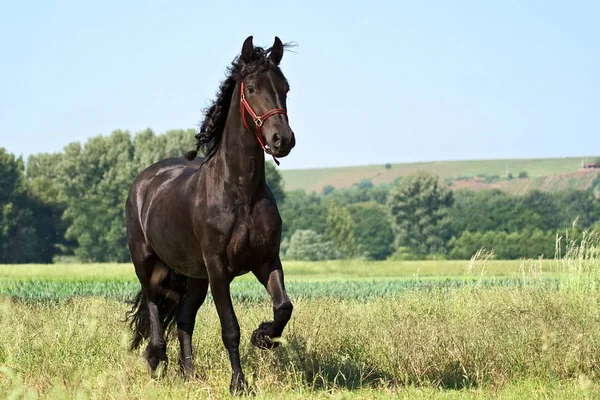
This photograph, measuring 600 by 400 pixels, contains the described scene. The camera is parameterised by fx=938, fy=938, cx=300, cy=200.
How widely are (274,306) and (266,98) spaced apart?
69.4 inches

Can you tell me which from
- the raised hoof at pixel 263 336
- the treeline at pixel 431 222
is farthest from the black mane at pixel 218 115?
the treeline at pixel 431 222

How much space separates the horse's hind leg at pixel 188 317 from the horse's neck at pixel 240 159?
206 centimetres

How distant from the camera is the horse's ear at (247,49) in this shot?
8.05 metres

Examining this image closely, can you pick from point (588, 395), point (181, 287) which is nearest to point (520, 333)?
point (588, 395)

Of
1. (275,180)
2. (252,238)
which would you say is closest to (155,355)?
(252,238)

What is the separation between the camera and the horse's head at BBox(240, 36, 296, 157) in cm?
750

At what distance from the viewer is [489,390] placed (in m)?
8.39

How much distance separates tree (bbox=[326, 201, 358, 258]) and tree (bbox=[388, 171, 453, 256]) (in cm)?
504

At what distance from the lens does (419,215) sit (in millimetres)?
101312

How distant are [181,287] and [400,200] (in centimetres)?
9183

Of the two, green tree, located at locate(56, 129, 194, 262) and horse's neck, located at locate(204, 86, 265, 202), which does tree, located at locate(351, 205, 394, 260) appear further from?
horse's neck, located at locate(204, 86, 265, 202)

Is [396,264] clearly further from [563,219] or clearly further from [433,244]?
[563,219]

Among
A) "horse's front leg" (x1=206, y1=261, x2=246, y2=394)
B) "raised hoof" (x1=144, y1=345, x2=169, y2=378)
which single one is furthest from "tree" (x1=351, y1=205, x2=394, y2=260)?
"horse's front leg" (x1=206, y1=261, x2=246, y2=394)

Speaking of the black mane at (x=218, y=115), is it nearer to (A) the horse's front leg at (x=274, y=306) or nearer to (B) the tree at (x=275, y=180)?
(A) the horse's front leg at (x=274, y=306)
